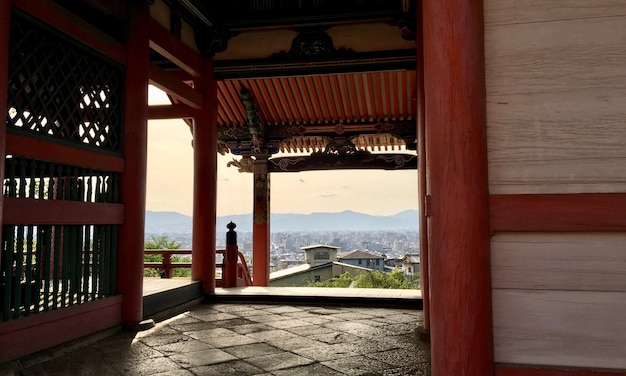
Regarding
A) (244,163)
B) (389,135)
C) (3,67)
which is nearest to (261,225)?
(244,163)

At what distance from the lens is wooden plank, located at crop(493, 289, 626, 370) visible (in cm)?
128

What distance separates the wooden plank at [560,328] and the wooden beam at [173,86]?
13.3ft

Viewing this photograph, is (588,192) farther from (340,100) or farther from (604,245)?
(340,100)

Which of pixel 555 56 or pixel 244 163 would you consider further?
pixel 244 163

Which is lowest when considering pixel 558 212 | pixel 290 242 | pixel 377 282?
pixel 290 242

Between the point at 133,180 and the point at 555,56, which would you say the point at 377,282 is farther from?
the point at 555,56

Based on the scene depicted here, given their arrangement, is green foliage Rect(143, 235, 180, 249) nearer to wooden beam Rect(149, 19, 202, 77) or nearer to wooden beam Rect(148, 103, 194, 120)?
wooden beam Rect(148, 103, 194, 120)

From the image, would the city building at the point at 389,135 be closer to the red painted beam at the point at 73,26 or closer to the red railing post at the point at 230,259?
the red painted beam at the point at 73,26

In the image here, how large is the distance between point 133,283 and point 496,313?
3.38m

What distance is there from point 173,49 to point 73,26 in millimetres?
1582

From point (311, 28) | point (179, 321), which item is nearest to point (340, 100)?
point (311, 28)

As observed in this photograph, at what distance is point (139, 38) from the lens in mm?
4199

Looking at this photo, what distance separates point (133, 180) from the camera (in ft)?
13.4

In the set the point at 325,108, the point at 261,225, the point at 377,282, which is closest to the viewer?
the point at 325,108
